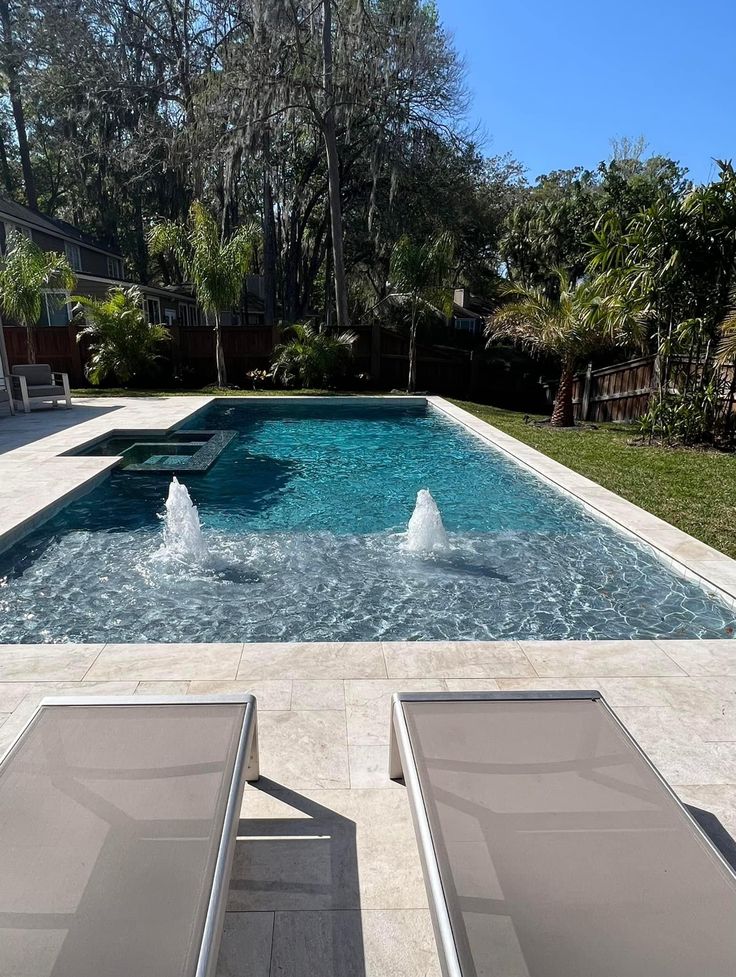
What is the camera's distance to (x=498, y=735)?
2219 millimetres

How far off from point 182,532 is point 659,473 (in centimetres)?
602

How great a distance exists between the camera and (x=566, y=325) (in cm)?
1158

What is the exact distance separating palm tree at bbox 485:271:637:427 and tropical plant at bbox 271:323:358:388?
519cm

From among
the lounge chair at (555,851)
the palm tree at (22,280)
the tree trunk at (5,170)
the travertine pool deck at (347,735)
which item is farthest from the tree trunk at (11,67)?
the lounge chair at (555,851)

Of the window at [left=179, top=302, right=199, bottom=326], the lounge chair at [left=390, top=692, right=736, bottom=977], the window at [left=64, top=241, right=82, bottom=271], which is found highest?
the window at [left=64, top=241, right=82, bottom=271]

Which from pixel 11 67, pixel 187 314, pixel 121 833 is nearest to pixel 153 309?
pixel 187 314

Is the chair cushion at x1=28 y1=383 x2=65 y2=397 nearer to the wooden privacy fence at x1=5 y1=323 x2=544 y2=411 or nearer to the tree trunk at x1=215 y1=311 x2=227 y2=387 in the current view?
the wooden privacy fence at x1=5 y1=323 x2=544 y2=411

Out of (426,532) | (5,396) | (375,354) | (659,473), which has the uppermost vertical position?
(375,354)

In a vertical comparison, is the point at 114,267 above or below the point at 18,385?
above

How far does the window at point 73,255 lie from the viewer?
23.6m

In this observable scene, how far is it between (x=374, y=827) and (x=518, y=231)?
23.0 m

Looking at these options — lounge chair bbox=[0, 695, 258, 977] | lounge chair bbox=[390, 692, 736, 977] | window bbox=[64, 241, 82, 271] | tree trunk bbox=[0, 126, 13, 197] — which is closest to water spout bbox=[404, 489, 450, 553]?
lounge chair bbox=[390, 692, 736, 977]

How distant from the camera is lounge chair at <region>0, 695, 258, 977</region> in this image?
57.2 inches

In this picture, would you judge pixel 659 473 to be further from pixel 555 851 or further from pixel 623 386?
pixel 555 851
